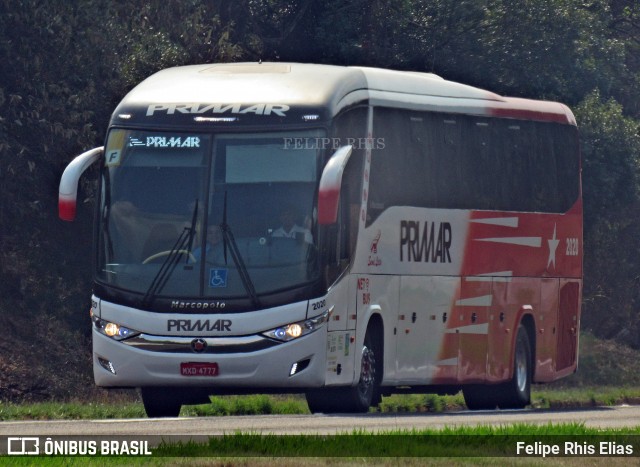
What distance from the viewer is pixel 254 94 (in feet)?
61.4

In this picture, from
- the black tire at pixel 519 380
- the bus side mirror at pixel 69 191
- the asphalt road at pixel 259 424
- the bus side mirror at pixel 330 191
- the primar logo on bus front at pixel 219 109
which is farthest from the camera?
the black tire at pixel 519 380

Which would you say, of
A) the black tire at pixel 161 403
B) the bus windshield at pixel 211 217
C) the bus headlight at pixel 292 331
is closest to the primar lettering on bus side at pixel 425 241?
the bus windshield at pixel 211 217

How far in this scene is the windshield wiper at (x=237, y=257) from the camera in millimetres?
17656

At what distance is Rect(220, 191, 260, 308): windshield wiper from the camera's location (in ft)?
57.9

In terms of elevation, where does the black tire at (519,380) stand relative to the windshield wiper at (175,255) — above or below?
below

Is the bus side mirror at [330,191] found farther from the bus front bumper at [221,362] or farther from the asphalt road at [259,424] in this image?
the asphalt road at [259,424]

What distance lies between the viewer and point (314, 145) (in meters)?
18.2

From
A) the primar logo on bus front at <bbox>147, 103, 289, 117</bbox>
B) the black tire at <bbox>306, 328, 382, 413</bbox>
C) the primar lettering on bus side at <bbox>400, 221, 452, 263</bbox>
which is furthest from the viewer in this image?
the primar lettering on bus side at <bbox>400, 221, 452, 263</bbox>

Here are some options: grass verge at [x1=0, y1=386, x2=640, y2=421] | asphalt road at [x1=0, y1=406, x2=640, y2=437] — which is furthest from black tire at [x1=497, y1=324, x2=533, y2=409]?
asphalt road at [x1=0, y1=406, x2=640, y2=437]

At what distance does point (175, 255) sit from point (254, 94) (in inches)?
83.6

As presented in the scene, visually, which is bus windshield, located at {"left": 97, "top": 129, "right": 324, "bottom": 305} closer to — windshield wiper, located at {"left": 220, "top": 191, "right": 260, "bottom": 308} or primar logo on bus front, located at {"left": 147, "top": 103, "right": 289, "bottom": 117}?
windshield wiper, located at {"left": 220, "top": 191, "right": 260, "bottom": 308}

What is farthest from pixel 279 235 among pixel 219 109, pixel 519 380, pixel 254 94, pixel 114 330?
pixel 519 380

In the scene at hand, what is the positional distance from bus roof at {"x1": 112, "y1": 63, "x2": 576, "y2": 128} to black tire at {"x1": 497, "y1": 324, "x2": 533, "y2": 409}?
18.5 ft

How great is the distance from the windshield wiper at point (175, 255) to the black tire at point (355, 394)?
7.83ft
